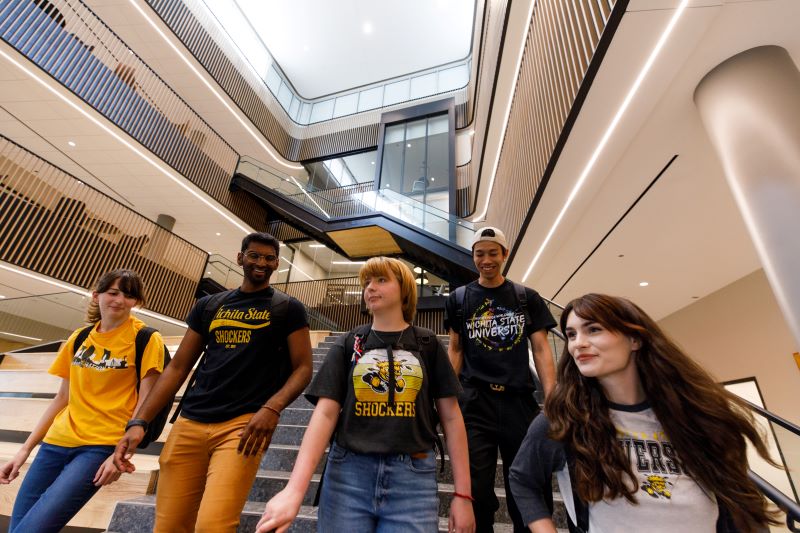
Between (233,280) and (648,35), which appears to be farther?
(233,280)

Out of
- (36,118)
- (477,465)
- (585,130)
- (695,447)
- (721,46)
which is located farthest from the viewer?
(36,118)

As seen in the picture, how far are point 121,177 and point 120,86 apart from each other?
209cm

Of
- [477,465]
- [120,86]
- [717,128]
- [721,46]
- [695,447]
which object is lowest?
[477,465]

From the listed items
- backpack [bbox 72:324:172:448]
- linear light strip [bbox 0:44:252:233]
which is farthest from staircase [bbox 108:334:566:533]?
linear light strip [bbox 0:44:252:233]

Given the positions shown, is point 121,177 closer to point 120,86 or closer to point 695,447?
point 120,86

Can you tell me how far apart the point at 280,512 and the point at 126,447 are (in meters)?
0.97

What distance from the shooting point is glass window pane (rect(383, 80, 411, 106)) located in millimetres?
14055

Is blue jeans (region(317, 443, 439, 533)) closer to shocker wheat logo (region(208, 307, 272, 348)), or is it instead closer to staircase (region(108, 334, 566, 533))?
shocker wheat logo (region(208, 307, 272, 348))

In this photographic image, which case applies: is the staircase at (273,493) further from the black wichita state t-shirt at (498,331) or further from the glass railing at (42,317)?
the glass railing at (42,317)

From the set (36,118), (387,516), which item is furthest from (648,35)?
(36,118)

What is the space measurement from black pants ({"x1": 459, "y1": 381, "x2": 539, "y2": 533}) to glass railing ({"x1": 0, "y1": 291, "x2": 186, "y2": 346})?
7142mm

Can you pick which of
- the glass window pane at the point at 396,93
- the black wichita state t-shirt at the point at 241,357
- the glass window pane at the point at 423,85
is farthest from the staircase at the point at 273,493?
the glass window pane at the point at 396,93

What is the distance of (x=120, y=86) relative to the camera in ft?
24.2

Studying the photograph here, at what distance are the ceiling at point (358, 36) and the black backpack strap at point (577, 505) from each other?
1459 cm
